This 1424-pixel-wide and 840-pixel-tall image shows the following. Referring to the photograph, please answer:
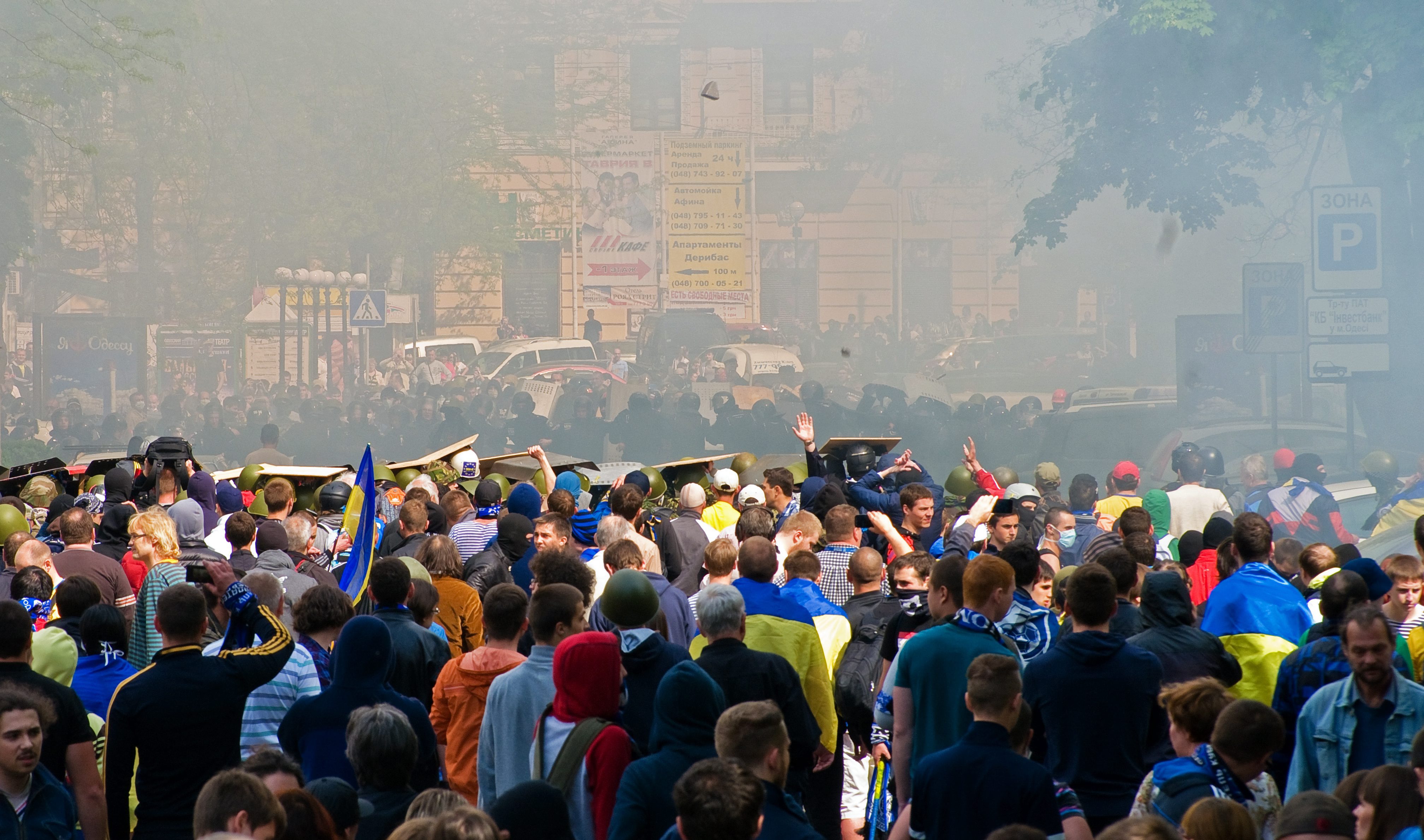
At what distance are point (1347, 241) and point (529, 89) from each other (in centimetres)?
1540

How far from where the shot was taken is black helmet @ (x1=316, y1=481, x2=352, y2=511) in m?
7.70

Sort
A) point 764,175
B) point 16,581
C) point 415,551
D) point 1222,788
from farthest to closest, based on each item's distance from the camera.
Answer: point 764,175 < point 415,551 < point 16,581 < point 1222,788

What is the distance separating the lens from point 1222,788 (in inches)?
112

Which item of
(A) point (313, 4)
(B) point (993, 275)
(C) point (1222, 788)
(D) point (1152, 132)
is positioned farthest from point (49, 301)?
(C) point (1222, 788)

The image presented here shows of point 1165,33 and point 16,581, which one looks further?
point 1165,33

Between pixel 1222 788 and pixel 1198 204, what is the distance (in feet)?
58.1

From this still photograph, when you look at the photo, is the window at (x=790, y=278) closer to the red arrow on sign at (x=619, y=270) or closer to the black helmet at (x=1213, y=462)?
the red arrow on sign at (x=619, y=270)

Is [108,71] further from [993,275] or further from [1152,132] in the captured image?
[1152,132]

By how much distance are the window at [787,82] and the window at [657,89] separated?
1.47m

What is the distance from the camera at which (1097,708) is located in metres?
3.45

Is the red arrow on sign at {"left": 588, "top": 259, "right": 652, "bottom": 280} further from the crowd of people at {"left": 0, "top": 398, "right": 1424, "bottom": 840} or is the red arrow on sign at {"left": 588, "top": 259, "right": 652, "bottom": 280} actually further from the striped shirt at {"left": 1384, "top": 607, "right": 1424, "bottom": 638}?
the striped shirt at {"left": 1384, "top": 607, "right": 1424, "bottom": 638}

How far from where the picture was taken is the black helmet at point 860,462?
26.5 feet

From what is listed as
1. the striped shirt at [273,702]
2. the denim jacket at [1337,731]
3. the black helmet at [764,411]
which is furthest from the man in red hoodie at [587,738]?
the black helmet at [764,411]

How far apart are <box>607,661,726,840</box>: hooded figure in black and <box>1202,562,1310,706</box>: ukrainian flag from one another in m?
2.06
